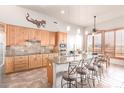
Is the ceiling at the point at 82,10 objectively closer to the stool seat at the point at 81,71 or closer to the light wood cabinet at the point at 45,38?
the light wood cabinet at the point at 45,38

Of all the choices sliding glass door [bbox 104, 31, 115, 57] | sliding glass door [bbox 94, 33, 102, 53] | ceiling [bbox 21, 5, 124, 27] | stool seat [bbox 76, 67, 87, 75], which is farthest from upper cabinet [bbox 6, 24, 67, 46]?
stool seat [bbox 76, 67, 87, 75]

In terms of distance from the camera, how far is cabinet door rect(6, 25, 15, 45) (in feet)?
15.3

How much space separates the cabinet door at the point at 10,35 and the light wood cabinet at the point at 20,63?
74cm

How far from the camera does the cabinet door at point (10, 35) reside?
4660mm

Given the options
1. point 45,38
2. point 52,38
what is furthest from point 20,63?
point 52,38

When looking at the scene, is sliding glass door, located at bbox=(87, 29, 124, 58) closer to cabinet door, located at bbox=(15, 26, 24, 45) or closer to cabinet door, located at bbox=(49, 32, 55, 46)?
cabinet door, located at bbox=(49, 32, 55, 46)

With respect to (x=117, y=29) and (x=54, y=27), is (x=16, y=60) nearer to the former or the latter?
(x=54, y=27)

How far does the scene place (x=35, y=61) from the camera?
5598 mm

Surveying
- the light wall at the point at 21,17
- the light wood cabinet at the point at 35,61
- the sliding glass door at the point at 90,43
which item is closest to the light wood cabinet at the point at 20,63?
the light wood cabinet at the point at 35,61

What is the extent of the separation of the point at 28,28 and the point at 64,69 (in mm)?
3250

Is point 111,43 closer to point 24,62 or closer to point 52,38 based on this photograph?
point 52,38

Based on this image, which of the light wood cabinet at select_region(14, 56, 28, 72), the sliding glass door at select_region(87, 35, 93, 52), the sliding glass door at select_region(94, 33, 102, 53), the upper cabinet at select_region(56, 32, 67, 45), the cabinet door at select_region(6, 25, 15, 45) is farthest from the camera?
the sliding glass door at select_region(87, 35, 93, 52)

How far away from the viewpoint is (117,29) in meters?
6.78
